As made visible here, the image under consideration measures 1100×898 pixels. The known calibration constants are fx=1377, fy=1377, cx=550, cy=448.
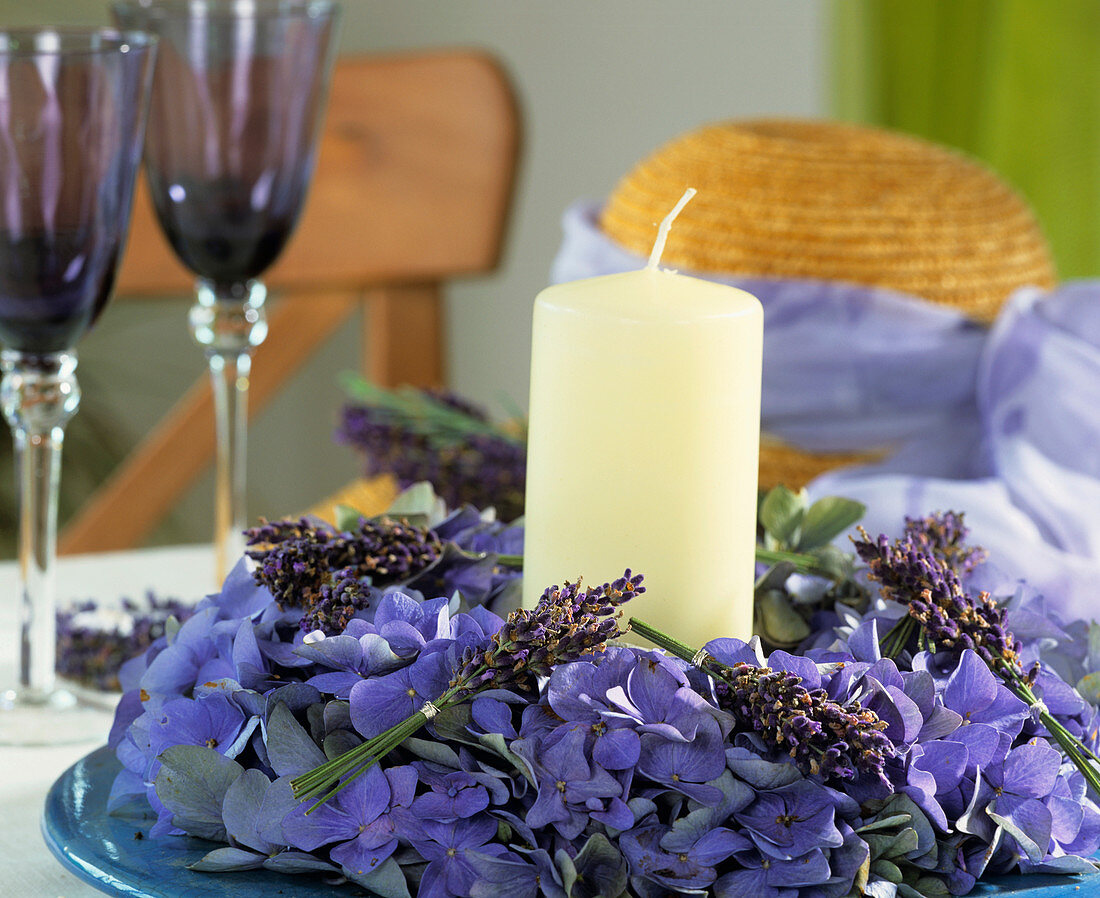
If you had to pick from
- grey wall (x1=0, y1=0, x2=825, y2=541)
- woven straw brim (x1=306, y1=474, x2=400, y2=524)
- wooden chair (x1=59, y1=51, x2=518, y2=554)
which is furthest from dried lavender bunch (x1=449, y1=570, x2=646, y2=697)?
grey wall (x1=0, y1=0, x2=825, y2=541)

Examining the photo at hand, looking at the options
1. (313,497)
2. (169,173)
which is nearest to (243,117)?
(169,173)

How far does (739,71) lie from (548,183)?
1.03ft

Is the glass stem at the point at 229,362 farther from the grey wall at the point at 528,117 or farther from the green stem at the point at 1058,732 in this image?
the grey wall at the point at 528,117

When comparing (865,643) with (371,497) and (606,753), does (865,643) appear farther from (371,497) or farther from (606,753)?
(371,497)

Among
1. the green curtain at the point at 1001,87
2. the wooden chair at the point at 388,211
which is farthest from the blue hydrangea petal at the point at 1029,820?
the green curtain at the point at 1001,87

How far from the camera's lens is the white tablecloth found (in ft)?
1.04

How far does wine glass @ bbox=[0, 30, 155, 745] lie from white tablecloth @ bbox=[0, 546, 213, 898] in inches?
0.7

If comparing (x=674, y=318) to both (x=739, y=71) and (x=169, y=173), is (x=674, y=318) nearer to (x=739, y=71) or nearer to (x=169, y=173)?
(x=169, y=173)

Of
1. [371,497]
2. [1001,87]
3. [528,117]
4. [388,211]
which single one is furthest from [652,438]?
[528,117]

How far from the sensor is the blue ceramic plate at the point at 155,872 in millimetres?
275

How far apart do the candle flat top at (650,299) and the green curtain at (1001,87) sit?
4.04 ft

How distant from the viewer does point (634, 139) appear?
5.89ft

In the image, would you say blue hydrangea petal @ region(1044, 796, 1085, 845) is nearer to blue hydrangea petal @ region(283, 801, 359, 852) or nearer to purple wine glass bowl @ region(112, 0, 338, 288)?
blue hydrangea petal @ region(283, 801, 359, 852)

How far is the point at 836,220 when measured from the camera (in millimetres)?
676
